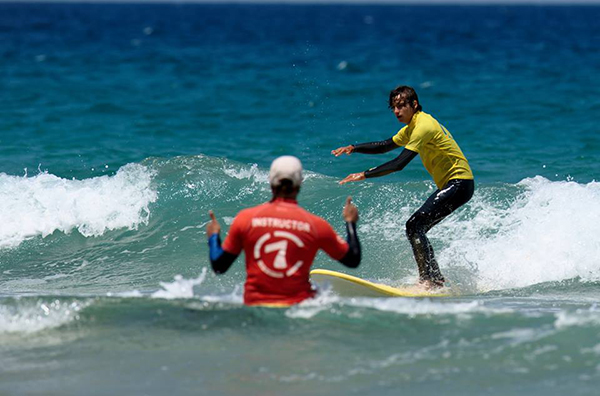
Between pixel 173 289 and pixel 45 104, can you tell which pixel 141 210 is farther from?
pixel 45 104

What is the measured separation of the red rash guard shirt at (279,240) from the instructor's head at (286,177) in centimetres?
5

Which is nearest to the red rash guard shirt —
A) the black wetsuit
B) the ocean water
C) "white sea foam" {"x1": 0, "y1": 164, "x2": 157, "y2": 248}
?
the ocean water

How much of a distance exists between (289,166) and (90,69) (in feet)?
72.3

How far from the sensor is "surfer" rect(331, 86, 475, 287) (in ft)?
24.7

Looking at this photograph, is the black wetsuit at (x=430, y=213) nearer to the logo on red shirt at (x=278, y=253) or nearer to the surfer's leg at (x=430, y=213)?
the surfer's leg at (x=430, y=213)

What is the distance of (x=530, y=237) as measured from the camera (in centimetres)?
945

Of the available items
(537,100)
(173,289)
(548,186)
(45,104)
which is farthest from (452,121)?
(173,289)

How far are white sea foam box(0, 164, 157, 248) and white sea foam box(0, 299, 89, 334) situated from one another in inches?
153

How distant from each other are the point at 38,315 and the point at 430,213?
346cm

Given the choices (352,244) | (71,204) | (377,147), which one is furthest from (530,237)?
(71,204)

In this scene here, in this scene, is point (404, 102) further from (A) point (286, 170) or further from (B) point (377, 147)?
(A) point (286, 170)

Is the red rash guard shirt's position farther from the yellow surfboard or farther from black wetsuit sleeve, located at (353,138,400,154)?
black wetsuit sleeve, located at (353,138,400,154)

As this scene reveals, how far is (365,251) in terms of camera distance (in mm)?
9453

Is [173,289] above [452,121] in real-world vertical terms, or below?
below
